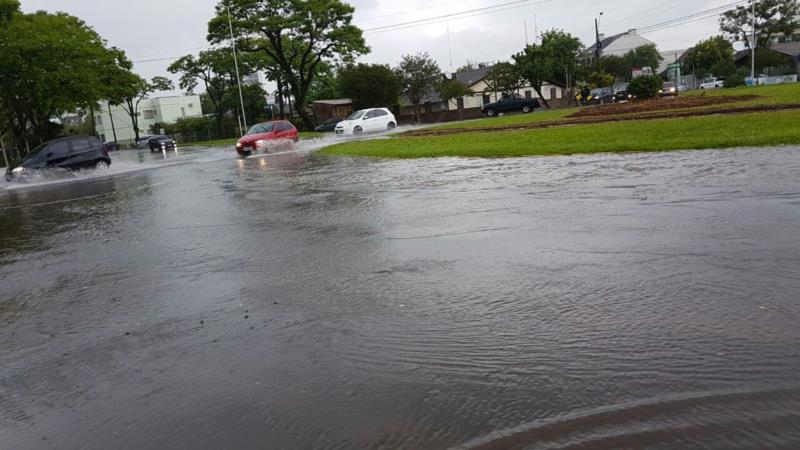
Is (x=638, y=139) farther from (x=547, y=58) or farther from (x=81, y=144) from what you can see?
(x=547, y=58)

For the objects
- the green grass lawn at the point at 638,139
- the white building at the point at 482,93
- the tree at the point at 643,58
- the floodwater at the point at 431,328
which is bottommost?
the floodwater at the point at 431,328

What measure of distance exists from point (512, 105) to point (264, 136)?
25.8m

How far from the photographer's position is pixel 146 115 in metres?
114

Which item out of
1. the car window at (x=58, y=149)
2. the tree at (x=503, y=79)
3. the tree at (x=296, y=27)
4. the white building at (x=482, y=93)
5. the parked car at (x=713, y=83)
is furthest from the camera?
the white building at (x=482, y=93)

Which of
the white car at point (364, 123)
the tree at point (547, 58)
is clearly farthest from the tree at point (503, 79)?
the white car at point (364, 123)

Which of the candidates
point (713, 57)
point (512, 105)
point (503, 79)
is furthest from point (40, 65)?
point (713, 57)

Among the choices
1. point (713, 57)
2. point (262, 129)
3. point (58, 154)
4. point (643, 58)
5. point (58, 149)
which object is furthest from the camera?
point (643, 58)

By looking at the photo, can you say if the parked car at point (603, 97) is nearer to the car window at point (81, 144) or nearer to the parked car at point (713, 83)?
the parked car at point (713, 83)

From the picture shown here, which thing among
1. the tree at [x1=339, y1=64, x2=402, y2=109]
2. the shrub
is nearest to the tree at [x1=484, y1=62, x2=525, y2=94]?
the tree at [x1=339, y1=64, x2=402, y2=109]

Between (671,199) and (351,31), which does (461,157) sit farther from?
(351,31)

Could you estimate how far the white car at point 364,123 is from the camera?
125 ft

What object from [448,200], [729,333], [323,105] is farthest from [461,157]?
[323,105]

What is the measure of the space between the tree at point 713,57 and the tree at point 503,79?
29.0m

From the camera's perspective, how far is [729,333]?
3791 millimetres
